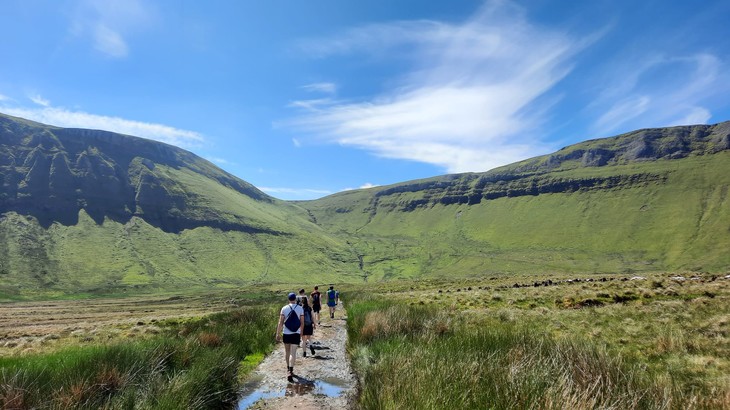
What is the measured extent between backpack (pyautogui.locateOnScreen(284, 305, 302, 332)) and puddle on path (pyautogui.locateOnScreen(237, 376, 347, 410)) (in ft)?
4.67

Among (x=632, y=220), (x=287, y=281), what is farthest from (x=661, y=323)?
(x=632, y=220)

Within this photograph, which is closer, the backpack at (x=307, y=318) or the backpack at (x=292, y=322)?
the backpack at (x=292, y=322)

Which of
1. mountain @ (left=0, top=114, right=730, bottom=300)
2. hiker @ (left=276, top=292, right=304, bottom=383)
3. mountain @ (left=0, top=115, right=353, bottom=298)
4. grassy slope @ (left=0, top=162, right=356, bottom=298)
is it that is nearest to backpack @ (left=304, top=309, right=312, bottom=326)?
hiker @ (left=276, top=292, right=304, bottom=383)

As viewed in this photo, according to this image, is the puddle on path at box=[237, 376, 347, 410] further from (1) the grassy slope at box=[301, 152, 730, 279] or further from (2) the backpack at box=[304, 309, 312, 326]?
(1) the grassy slope at box=[301, 152, 730, 279]

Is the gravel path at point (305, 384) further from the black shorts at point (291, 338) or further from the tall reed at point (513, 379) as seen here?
the black shorts at point (291, 338)

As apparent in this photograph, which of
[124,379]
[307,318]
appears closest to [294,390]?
[124,379]

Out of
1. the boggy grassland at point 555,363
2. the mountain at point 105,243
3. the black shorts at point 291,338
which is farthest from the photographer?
the mountain at point 105,243

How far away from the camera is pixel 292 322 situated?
11.5 meters

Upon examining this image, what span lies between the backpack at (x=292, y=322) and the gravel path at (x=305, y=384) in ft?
4.64

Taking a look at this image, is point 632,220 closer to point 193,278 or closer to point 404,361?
point 193,278

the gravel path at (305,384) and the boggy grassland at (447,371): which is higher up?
the boggy grassland at (447,371)

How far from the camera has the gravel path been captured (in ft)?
29.9

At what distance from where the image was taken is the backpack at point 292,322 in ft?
37.6

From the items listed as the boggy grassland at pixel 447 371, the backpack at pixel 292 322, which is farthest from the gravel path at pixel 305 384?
the backpack at pixel 292 322
